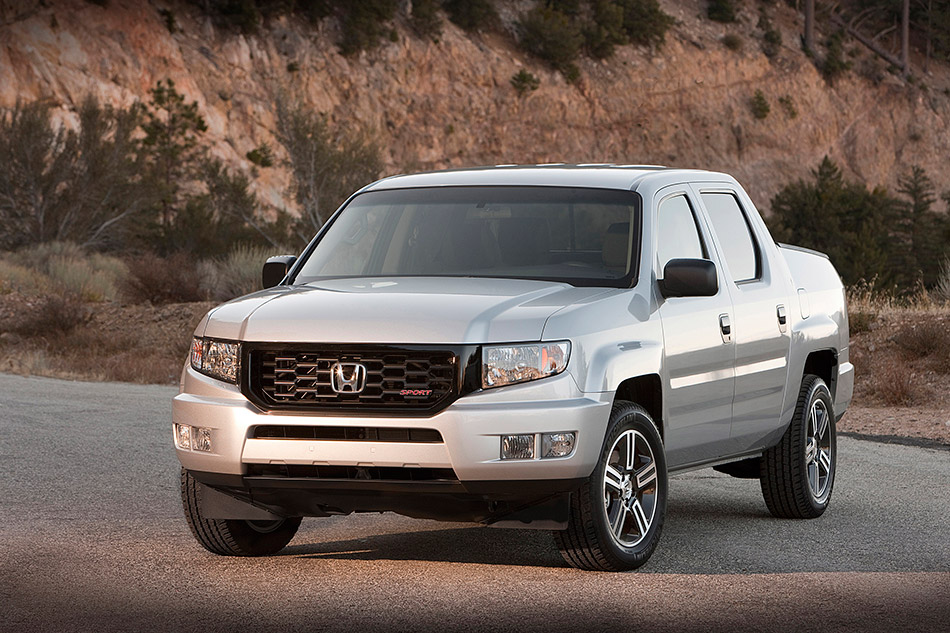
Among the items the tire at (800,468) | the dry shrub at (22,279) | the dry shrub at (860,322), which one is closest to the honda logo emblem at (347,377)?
the tire at (800,468)

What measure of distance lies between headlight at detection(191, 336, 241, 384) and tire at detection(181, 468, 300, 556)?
535 millimetres

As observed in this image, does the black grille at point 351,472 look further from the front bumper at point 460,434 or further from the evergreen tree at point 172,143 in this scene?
the evergreen tree at point 172,143

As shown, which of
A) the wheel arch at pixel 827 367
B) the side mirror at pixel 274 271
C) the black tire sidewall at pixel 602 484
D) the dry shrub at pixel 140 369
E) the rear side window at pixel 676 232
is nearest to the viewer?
the black tire sidewall at pixel 602 484

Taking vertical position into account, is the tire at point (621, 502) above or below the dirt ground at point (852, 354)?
above

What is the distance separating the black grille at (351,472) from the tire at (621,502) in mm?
663

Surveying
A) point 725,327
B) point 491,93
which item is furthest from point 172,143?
point 725,327

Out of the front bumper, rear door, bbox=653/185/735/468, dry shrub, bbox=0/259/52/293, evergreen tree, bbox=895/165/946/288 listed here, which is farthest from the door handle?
evergreen tree, bbox=895/165/946/288

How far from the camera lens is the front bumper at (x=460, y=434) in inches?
233

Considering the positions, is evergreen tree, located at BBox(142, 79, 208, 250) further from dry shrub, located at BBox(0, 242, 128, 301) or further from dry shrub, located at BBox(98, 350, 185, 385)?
dry shrub, located at BBox(98, 350, 185, 385)

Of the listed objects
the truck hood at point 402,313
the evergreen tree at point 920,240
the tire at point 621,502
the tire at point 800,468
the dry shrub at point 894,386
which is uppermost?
the truck hood at point 402,313

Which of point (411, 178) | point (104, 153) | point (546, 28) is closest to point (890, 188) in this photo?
point (546, 28)

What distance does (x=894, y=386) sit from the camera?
18.5m

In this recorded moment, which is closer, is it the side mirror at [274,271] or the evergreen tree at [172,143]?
the side mirror at [274,271]

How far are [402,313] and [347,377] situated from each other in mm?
366
